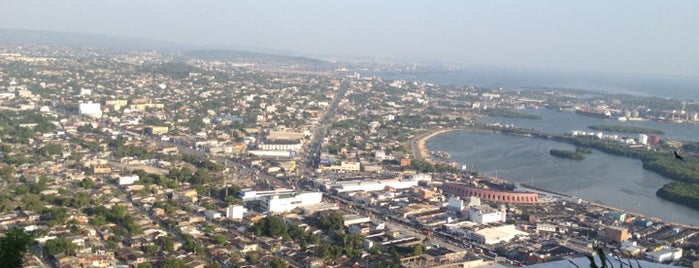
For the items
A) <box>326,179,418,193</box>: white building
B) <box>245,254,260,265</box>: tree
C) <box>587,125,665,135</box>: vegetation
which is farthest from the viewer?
<box>587,125,665,135</box>: vegetation

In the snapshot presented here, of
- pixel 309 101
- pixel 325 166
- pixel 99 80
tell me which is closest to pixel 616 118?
pixel 309 101

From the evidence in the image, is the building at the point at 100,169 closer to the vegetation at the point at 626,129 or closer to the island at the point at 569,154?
the island at the point at 569,154

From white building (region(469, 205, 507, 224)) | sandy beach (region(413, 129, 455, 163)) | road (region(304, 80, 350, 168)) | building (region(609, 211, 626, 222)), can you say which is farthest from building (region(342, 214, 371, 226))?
sandy beach (region(413, 129, 455, 163))

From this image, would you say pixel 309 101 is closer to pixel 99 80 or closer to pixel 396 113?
pixel 396 113

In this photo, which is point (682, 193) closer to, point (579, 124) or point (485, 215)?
point (485, 215)

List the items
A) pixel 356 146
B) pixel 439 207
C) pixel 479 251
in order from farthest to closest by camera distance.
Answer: pixel 356 146
pixel 439 207
pixel 479 251

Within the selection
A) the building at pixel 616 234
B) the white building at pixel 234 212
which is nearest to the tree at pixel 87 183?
the white building at pixel 234 212

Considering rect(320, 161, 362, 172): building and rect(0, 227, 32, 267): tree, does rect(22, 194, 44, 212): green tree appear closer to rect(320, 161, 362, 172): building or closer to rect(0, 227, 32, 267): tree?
rect(320, 161, 362, 172): building
